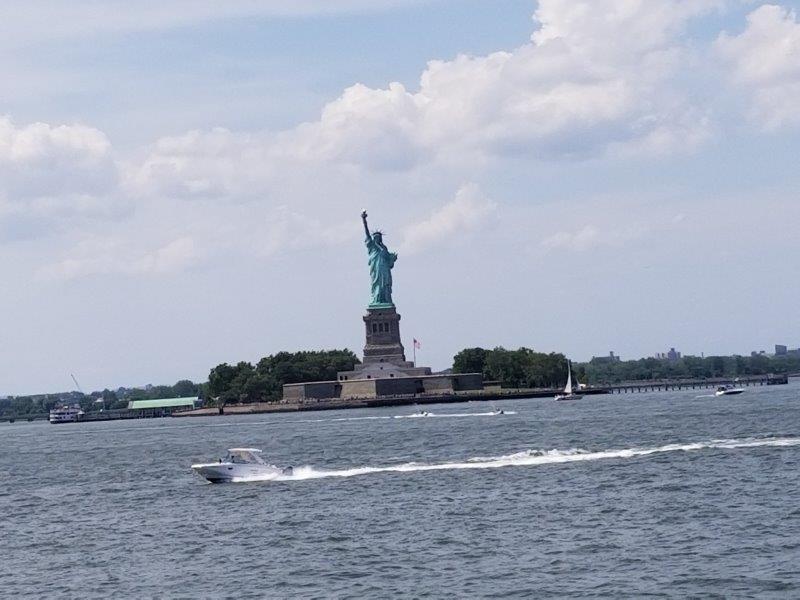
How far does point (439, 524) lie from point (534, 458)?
70.9 feet

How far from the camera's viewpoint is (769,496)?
49.2 meters

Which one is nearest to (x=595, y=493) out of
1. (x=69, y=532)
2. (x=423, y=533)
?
(x=423, y=533)

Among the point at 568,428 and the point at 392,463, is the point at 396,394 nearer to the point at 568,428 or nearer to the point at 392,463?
the point at 568,428

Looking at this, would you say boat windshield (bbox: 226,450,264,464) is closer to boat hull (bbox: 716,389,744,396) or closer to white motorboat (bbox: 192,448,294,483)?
white motorboat (bbox: 192,448,294,483)

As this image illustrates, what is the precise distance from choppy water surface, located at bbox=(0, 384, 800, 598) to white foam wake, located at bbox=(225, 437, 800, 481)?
0.18 m

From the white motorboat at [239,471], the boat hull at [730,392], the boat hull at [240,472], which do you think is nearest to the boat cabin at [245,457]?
the white motorboat at [239,471]

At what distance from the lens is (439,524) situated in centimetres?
4712

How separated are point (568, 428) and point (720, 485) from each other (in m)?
45.9

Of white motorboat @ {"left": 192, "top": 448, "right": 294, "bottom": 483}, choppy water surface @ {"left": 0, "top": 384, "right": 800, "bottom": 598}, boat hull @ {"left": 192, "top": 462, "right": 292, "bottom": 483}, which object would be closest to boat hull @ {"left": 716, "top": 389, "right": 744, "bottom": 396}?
choppy water surface @ {"left": 0, "top": 384, "right": 800, "bottom": 598}

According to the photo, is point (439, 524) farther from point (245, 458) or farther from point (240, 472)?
point (245, 458)

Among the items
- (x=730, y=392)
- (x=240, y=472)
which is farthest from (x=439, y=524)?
(x=730, y=392)

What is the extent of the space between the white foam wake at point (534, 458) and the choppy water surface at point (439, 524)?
181 millimetres

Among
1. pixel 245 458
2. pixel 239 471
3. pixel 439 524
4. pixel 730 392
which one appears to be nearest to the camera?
pixel 439 524

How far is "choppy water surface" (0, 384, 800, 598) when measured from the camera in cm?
3756
